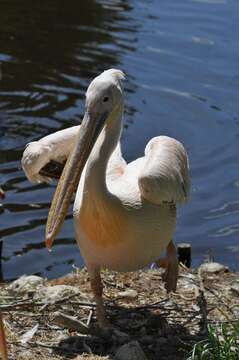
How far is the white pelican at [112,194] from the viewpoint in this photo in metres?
4.19

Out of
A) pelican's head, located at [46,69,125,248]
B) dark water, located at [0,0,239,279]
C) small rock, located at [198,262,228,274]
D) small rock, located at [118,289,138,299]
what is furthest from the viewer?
dark water, located at [0,0,239,279]

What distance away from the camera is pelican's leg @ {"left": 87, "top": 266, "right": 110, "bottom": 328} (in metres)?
4.41

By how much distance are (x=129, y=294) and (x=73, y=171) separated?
3.07ft

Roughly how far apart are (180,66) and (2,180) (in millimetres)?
2924

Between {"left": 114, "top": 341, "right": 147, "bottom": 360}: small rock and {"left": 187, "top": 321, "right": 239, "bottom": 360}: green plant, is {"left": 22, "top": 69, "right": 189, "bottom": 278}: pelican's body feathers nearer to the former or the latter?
{"left": 114, "top": 341, "right": 147, "bottom": 360}: small rock

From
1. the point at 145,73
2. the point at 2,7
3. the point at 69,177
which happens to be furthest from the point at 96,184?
the point at 2,7

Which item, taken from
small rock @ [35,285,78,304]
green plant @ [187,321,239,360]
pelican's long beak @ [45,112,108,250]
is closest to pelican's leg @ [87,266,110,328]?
small rock @ [35,285,78,304]

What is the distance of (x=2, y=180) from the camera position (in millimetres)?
7500

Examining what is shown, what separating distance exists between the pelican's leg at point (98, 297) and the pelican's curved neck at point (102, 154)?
0.43 m

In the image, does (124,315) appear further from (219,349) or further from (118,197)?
(219,349)

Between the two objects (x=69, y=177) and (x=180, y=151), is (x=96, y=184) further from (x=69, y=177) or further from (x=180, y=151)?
(x=180, y=151)

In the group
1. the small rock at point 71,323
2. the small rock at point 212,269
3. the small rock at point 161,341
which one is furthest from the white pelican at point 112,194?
the small rock at point 212,269

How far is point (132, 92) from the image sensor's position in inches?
360

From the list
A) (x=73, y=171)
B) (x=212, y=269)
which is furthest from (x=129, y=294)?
(x=73, y=171)
